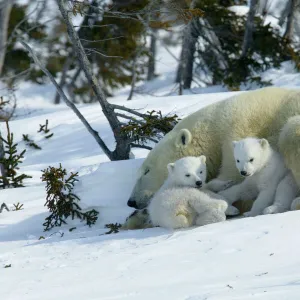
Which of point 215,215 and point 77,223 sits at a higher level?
point 215,215

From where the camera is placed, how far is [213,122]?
7312mm

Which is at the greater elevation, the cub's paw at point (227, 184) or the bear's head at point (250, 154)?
the bear's head at point (250, 154)

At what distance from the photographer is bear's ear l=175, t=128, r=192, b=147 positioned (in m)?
7.27

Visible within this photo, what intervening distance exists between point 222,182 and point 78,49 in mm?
3616

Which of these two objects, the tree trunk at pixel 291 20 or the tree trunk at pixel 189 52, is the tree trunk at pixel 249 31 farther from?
the tree trunk at pixel 189 52

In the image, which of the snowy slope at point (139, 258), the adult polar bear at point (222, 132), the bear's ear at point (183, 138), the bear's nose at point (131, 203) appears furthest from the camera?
the bear's nose at point (131, 203)

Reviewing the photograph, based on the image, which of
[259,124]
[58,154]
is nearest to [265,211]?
[259,124]

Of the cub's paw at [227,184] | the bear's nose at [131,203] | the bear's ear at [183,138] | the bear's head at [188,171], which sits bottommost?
the bear's nose at [131,203]

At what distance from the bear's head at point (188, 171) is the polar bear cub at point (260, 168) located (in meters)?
0.30

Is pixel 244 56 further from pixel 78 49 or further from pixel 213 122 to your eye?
pixel 213 122

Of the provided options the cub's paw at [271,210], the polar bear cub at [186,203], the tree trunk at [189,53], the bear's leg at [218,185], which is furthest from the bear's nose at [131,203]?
the tree trunk at [189,53]

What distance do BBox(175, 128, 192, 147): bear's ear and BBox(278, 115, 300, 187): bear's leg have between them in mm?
977

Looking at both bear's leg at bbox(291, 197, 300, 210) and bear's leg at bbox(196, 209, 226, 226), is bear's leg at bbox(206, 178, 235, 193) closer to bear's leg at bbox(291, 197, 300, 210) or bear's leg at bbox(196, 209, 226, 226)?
bear's leg at bbox(196, 209, 226, 226)

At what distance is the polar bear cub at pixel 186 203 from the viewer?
6.42 m
